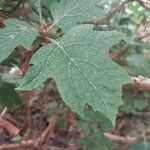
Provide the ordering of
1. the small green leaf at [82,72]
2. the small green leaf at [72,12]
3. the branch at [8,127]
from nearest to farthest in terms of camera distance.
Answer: the small green leaf at [82,72] < the small green leaf at [72,12] < the branch at [8,127]

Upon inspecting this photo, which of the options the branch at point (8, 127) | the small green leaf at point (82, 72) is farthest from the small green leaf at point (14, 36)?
the branch at point (8, 127)

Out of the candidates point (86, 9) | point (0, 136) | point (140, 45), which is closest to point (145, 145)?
point (140, 45)

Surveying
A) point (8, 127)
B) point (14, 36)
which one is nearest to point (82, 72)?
point (14, 36)

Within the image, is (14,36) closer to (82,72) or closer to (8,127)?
(82,72)

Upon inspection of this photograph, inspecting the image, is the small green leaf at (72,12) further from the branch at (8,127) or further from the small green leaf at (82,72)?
the branch at (8,127)

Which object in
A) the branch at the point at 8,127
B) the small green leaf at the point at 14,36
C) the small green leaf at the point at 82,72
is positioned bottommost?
the branch at the point at 8,127

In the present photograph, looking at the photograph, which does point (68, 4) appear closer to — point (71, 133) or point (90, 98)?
point (90, 98)

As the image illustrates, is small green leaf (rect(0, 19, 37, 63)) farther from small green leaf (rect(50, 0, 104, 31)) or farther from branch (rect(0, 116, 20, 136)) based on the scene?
branch (rect(0, 116, 20, 136))
